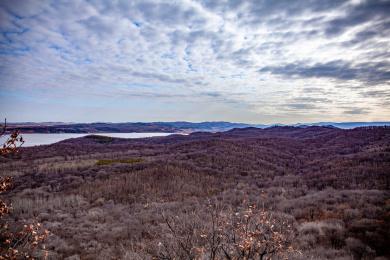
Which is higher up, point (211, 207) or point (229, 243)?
point (211, 207)

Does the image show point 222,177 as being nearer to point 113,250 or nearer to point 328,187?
point 328,187

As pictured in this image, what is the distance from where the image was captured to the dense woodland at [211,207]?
764cm

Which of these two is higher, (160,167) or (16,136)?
(16,136)

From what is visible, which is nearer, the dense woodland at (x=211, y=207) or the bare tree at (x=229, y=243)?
the bare tree at (x=229, y=243)

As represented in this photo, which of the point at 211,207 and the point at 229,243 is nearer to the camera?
the point at 211,207

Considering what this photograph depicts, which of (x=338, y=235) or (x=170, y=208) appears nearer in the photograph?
(x=338, y=235)

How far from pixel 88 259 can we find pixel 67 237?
254 centimetres

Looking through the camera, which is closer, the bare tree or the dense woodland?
the bare tree

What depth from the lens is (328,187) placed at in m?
17.3

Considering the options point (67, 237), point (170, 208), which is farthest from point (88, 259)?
point (170, 208)

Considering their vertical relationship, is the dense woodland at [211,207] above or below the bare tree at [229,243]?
below

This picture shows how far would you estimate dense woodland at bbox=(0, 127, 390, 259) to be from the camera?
7.64 meters

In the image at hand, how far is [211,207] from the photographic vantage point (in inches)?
245

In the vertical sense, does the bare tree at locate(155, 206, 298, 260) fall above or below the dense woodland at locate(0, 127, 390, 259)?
above
